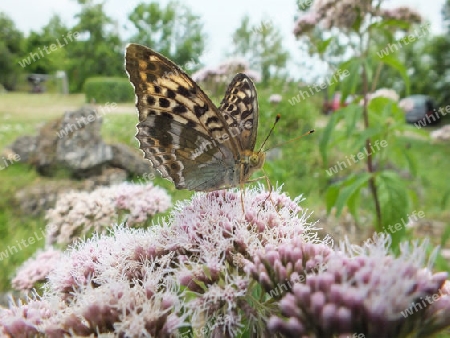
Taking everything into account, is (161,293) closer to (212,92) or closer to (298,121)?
(212,92)

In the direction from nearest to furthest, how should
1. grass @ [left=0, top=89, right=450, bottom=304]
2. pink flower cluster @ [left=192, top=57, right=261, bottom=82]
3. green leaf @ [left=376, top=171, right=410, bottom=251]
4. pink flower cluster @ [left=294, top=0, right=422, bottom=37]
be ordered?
1. green leaf @ [left=376, top=171, right=410, bottom=251]
2. pink flower cluster @ [left=294, top=0, right=422, bottom=37]
3. grass @ [left=0, top=89, right=450, bottom=304]
4. pink flower cluster @ [left=192, top=57, right=261, bottom=82]

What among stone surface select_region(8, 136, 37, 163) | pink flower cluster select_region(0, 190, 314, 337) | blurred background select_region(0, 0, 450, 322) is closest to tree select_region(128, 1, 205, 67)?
blurred background select_region(0, 0, 450, 322)

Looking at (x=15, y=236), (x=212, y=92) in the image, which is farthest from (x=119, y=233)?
(x=15, y=236)

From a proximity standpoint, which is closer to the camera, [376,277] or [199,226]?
[376,277]

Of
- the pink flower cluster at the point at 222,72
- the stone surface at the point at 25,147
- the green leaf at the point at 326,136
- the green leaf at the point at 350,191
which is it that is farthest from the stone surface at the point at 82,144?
the green leaf at the point at 350,191

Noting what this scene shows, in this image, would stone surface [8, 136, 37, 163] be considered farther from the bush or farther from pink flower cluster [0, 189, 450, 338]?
the bush

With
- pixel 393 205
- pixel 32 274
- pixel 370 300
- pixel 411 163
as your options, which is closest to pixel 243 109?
pixel 370 300

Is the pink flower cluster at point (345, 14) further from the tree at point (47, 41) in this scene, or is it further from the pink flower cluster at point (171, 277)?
the tree at point (47, 41)
